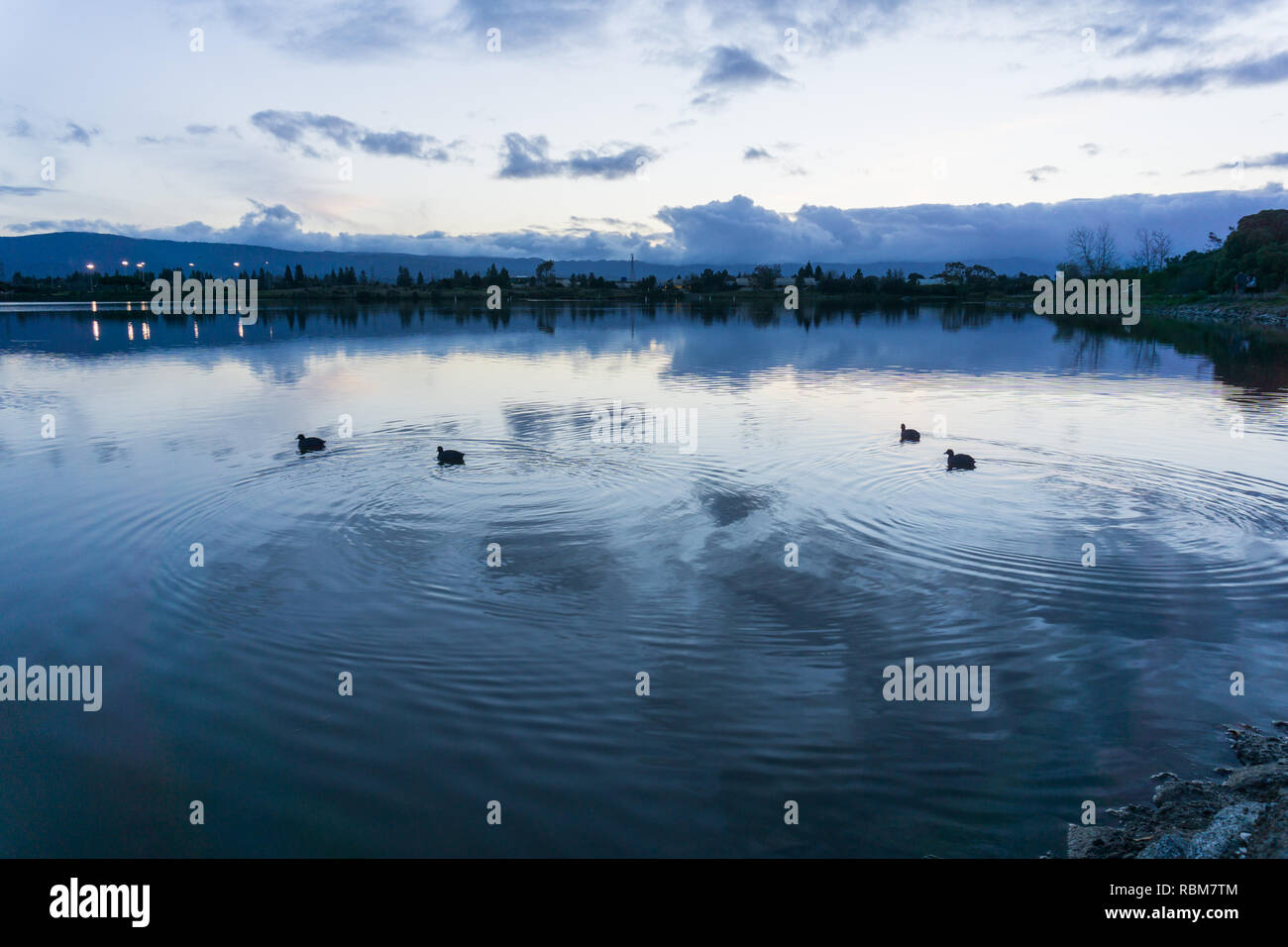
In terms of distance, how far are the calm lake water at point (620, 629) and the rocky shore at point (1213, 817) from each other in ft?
0.83

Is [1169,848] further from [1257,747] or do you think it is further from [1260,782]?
[1257,747]

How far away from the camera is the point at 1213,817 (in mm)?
6098

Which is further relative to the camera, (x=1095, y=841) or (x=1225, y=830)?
(x=1095, y=841)

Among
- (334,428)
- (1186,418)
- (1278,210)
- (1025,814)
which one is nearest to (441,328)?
(334,428)

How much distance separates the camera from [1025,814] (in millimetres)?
6605

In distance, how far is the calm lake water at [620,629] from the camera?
6801 mm

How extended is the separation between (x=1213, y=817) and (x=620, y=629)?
20.7ft

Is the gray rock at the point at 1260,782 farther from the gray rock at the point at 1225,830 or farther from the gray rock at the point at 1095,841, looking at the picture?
the gray rock at the point at 1095,841

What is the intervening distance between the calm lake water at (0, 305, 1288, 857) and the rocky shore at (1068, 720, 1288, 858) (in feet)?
0.83

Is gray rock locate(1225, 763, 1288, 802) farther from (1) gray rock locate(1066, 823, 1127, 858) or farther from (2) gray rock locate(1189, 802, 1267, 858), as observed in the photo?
(1) gray rock locate(1066, 823, 1127, 858)

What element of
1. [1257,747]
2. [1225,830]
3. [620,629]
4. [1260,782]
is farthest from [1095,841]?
[620,629]

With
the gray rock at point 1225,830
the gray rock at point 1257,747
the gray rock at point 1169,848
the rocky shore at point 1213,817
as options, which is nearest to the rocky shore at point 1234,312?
the gray rock at point 1257,747
